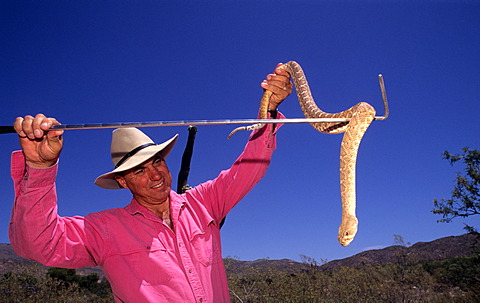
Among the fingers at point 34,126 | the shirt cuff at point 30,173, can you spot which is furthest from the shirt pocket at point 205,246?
the fingers at point 34,126

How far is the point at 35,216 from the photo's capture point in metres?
2.61

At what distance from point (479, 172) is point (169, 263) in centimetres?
A: 2096

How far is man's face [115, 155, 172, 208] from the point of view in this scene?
3.36 metres

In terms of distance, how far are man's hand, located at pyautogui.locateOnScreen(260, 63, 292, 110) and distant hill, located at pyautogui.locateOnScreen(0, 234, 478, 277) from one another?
12187 millimetres

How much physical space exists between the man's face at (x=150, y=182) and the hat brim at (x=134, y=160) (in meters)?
0.10

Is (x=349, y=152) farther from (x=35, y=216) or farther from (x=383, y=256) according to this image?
(x=383, y=256)

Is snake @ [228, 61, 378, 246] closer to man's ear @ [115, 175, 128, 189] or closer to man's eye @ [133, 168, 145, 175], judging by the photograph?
man's eye @ [133, 168, 145, 175]

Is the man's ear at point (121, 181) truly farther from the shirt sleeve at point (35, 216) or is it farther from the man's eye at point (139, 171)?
the shirt sleeve at point (35, 216)

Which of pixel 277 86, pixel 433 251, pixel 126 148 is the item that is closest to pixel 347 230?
pixel 277 86

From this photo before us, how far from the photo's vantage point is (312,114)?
3480 mm

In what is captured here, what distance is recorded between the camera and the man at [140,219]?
8.60ft

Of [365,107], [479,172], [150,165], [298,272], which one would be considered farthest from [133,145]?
[479,172]

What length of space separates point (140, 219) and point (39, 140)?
107cm

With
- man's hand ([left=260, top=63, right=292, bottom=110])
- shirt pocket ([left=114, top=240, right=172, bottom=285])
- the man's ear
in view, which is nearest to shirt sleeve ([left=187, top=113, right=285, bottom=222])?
man's hand ([left=260, top=63, right=292, bottom=110])
